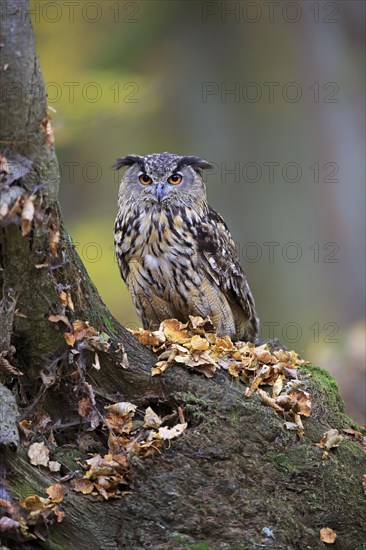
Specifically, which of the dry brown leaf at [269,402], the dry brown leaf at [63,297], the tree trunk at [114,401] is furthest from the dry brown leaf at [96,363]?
the dry brown leaf at [269,402]

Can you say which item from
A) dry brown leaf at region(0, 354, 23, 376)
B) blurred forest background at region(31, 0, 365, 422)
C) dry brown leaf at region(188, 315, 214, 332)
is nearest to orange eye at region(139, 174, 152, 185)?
dry brown leaf at region(188, 315, 214, 332)

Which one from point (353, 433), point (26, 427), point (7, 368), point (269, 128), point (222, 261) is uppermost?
point (269, 128)

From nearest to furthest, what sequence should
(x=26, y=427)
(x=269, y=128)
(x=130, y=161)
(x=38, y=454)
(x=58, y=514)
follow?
(x=58, y=514) < (x=38, y=454) < (x=26, y=427) < (x=130, y=161) < (x=269, y=128)

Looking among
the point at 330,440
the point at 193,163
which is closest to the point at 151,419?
the point at 330,440

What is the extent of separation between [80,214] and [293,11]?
5057mm

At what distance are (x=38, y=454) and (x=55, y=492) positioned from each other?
226mm

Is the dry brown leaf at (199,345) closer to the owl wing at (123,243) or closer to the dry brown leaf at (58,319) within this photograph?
the dry brown leaf at (58,319)

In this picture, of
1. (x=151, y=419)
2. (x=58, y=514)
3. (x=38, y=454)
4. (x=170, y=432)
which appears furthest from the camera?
(x=151, y=419)

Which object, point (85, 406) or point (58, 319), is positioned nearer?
point (58, 319)

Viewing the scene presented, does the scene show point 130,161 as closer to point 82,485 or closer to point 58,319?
point 58,319

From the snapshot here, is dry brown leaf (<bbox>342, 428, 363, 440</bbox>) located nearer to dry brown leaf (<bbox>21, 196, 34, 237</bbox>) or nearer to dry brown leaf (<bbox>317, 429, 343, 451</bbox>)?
dry brown leaf (<bbox>317, 429, 343, 451</bbox>)

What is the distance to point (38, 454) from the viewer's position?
3.47 m

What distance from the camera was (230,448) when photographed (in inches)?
150

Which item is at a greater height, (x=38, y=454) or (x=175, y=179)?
(x=175, y=179)
